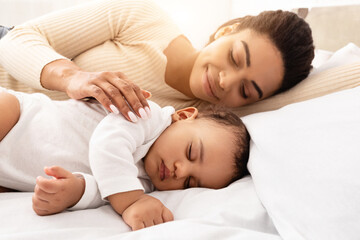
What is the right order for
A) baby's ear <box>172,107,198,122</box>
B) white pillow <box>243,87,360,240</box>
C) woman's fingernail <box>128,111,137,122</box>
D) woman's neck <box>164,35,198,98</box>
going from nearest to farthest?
white pillow <box>243,87,360,240</box> < woman's fingernail <box>128,111,137,122</box> < baby's ear <box>172,107,198,122</box> < woman's neck <box>164,35,198,98</box>

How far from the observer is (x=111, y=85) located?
0.87 metres

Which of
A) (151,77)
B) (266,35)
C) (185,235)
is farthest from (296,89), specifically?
(185,235)

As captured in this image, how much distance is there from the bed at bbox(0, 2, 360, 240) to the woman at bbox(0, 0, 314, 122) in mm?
355

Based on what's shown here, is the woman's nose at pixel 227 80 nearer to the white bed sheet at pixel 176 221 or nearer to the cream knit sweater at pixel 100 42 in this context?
the cream knit sweater at pixel 100 42

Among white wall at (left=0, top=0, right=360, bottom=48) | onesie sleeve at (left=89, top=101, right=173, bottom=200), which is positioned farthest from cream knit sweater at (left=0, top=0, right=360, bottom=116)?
white wall at (left=0, top=0, right=360, bottom=48)

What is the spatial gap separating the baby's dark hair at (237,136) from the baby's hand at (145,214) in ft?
0.98

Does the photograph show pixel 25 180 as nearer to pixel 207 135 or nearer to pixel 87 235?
pixel 87 235

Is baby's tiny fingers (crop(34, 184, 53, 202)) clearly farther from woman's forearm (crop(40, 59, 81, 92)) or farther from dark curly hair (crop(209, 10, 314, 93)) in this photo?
dark curly hair (crop(209, 10, 314, 93))

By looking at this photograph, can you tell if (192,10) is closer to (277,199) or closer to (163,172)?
(163,172)

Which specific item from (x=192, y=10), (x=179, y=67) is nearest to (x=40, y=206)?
(x=179, y=67)

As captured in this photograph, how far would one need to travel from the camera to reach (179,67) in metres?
1.48

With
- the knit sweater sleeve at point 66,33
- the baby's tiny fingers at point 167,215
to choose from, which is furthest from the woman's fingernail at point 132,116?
the knit sweater sleeve at point 66,33

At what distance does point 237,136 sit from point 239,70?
362 millimetres

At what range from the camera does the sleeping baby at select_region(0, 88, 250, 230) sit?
74cm
